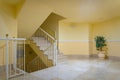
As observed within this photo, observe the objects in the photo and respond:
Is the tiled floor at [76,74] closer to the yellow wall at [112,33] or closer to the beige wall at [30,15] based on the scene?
the beige wall at [30,15]

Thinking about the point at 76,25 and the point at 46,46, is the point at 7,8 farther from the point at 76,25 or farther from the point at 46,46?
the point at 76,25

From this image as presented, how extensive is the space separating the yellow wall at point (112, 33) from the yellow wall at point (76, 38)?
104cm

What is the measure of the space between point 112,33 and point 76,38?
7.49ft

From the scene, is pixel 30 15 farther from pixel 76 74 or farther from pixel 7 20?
pixel 76 74

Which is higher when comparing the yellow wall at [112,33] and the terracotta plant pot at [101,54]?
the yellow wall at [112,33]

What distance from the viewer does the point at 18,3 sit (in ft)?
A: 14.9

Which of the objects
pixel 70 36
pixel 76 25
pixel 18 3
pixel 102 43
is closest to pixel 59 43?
pixel 70 36

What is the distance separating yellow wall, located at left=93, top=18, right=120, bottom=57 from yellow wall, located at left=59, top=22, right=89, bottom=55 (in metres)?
1.04

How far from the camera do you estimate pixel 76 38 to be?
8000mm

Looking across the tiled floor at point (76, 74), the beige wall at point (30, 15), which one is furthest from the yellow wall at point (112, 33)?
the beige wall at point (30, 15)

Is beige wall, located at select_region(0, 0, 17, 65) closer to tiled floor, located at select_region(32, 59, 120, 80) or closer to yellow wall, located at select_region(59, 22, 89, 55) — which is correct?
tiled floor, located at select_region(32, 59, 120, 80)

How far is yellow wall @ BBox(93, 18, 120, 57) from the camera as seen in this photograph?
7016mm

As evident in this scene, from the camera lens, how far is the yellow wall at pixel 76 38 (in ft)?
25.8

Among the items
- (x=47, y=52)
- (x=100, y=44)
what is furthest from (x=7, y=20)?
(x=100, y=44)
